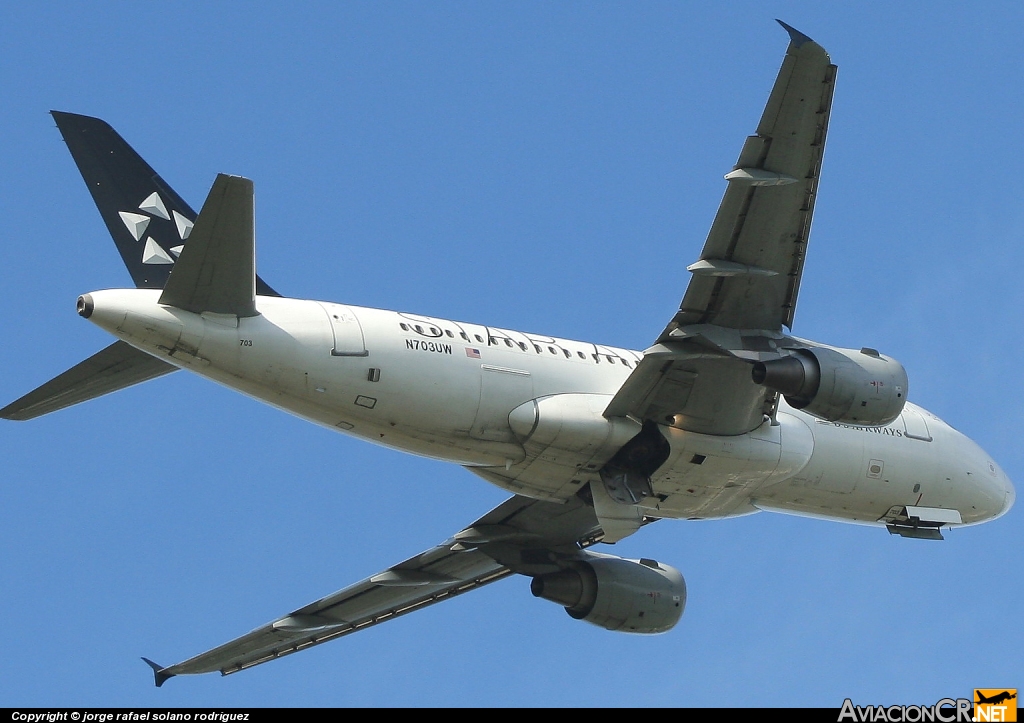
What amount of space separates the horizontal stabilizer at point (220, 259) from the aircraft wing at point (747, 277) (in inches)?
275

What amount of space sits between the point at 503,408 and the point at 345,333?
312cm

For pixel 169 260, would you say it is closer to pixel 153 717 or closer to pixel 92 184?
pixel 92 184

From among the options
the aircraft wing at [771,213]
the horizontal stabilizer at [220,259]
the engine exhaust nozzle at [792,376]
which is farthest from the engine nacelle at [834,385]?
the horizontal stabilizer at [220,259]

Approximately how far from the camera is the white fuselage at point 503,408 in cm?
2470

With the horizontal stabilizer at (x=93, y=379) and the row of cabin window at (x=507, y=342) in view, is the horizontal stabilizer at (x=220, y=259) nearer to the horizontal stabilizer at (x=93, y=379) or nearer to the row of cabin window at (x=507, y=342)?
the horizontal stabilizer at (x=93, y=379)

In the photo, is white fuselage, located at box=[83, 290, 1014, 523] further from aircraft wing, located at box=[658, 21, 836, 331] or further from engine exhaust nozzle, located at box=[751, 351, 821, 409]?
aircraft wing, located at box=[658, 21, 836, 331]

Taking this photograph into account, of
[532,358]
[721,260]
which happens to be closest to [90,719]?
[532,358]

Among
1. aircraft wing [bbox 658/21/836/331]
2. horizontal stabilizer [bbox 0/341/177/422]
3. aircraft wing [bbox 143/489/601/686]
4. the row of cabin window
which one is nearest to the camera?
aircraft wing [bbox 658/21/836/331]

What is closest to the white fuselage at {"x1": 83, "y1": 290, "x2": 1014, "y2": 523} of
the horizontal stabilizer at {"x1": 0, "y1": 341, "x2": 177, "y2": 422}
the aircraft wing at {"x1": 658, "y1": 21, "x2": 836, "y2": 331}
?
the horizontal stabilizer at {"x1": 0, "y1": 341, "x2": 177, "y2": 422}

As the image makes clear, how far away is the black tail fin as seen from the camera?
89.8ft

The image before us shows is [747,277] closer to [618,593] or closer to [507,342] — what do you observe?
[507,342]

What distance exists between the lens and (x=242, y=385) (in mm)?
25062

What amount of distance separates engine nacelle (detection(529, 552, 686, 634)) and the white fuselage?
8.72 feet

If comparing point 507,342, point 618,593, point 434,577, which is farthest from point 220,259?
point 618,593
